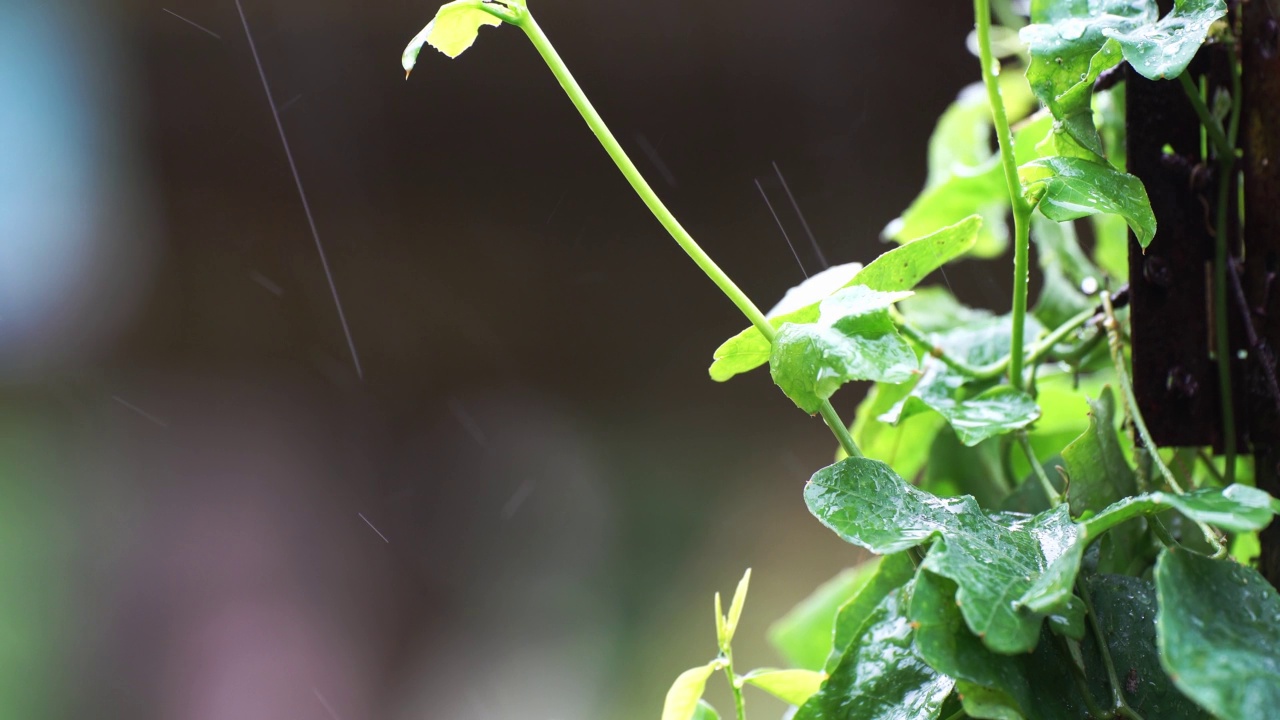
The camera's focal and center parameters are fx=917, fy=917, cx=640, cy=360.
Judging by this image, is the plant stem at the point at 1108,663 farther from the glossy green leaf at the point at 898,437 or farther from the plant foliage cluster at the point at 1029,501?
the glossy green leaf at the point at 898,437

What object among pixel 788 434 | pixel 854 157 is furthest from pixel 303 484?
pixel 854 157

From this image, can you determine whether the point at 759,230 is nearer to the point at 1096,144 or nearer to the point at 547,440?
the point at 547,440

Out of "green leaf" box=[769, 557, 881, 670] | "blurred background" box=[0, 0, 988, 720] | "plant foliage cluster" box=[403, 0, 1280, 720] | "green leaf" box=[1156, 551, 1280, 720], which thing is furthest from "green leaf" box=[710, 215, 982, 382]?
"blurred background" box=[0, 0, 988, 720]

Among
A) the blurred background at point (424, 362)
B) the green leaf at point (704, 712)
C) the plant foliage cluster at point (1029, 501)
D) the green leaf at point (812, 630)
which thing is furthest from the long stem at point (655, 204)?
the blurred background at point (424, 362)

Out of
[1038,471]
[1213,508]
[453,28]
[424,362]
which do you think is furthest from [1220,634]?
[424,362]

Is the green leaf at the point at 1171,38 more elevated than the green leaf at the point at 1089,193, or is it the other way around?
the green leaf at the point at 1171,38

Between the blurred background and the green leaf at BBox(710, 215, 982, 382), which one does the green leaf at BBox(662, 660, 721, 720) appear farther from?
the blurred background

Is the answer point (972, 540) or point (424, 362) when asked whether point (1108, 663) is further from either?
point (424, 362)
